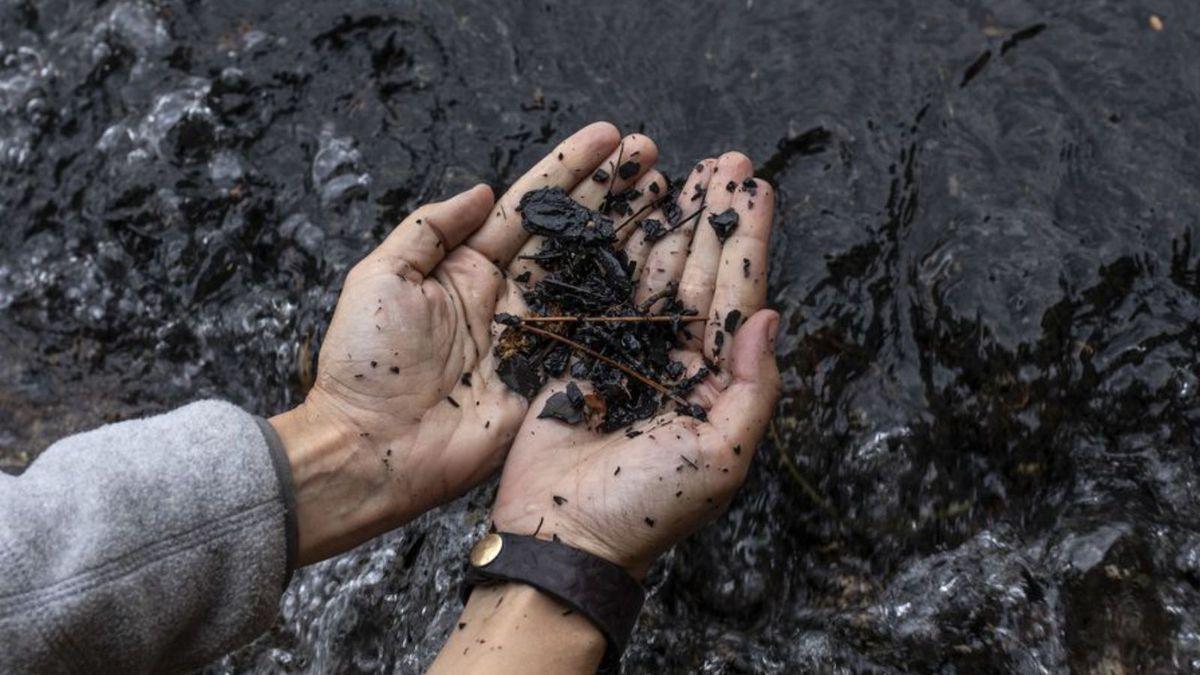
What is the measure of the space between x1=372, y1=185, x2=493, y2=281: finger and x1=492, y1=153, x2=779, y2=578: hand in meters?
0.49

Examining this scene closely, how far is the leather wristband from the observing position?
2531 mm

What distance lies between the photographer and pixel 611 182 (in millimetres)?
3234

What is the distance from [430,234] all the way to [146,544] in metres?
1.09

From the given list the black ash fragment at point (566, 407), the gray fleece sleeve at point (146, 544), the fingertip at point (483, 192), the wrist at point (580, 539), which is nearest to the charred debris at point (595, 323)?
the black ash fragment at point (566, 407)

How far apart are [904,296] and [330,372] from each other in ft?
5.80

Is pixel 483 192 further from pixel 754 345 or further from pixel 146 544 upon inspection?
pixel 146 544

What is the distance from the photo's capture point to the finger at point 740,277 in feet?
9.65

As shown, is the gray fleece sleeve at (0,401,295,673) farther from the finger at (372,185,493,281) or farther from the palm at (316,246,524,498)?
the finger at (372,185,493,281)

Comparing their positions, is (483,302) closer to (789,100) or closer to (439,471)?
(439,471)

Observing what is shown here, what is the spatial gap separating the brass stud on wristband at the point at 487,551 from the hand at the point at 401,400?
31cm

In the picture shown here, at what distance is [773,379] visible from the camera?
2.78 meters

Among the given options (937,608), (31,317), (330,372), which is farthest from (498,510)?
(31,317)

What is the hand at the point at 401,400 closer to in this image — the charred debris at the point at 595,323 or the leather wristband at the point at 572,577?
the charred debris at the point at 595,323

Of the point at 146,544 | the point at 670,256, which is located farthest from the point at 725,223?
the point at 146,544
